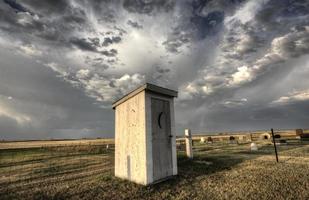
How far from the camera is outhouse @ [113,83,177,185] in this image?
7520 mm

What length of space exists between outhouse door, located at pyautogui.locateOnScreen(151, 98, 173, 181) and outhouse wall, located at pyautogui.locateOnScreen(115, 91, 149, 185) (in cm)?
52

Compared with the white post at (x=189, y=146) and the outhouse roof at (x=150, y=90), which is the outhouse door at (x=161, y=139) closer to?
the outhouse roof at (x=150, y=90)

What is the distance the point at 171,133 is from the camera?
8.80 metres

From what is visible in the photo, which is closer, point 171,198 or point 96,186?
point 171,198

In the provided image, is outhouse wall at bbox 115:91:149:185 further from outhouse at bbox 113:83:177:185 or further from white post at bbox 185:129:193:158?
white post at bbox 185:129:193:158

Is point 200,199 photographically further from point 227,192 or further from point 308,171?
point 308,171

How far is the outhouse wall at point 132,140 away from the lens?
7.56 metres

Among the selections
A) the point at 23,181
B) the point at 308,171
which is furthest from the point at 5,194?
the point at 308,171

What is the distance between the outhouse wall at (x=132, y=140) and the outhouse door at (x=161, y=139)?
1.69ft

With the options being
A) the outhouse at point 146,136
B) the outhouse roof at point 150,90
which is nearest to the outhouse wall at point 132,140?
the outhouse at point 146,136

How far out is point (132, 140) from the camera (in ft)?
26.9

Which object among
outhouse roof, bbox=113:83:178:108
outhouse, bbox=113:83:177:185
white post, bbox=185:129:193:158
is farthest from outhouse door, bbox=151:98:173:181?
white post, bbox=185:129:193:158

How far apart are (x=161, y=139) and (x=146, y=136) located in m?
1.02

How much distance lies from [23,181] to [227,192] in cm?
902
